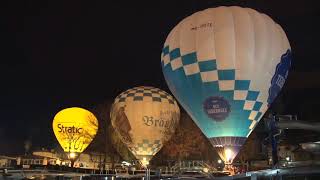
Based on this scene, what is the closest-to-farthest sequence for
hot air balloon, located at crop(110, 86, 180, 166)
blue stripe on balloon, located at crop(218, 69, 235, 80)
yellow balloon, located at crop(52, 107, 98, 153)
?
blue stripe on balloon, located at crop(218, 69, 235, 80) → hot air balloon, located at crop(110, 86, 180, 166) → yellow balloon, located at crop(52, 107, 98, 153)

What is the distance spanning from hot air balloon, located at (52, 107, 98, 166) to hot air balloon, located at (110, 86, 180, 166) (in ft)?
17.0

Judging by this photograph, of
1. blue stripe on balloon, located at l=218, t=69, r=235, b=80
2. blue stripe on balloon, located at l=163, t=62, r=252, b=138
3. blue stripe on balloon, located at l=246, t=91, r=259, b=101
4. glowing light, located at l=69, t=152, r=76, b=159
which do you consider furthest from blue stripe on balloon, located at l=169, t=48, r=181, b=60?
glowing light, located at l=69, t=152, r=76, b=159

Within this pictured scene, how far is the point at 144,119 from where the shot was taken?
30094mm

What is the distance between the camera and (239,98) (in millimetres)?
19391

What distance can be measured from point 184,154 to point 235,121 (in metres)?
23.0

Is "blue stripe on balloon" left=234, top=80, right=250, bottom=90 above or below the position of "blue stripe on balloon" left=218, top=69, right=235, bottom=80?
below

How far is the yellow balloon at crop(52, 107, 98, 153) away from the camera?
3525 cm

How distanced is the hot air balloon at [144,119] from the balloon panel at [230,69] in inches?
394

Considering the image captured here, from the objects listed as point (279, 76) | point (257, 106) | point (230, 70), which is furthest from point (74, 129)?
point (279, 76)

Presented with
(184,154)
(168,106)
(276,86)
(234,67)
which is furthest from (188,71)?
(184,154)

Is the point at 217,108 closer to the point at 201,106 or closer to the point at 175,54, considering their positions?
the point at 201,106

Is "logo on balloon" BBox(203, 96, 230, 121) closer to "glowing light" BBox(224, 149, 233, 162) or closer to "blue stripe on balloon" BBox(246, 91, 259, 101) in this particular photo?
"blue stripe on balloon" BBox(246, 91, 259, 101)

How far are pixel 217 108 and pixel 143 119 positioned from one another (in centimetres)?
1139

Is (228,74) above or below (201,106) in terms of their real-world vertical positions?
above
